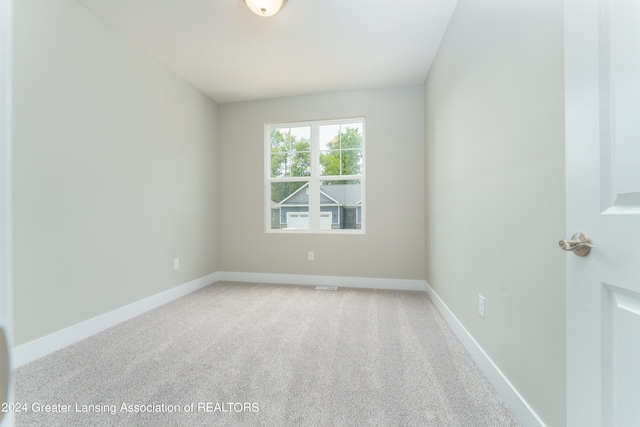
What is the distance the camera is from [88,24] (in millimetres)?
2117

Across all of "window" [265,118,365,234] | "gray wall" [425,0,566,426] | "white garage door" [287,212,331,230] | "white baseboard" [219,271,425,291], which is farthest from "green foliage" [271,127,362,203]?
"gray wall" [425,0,566,426]

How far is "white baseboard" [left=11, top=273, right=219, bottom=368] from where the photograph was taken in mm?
1691

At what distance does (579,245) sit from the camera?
2.40 feet

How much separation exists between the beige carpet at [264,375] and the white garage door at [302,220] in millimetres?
1412

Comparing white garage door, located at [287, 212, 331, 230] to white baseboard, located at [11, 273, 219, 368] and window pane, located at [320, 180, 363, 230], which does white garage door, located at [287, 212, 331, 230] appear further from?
white baseboard, located at [11, 273, 219, 368]

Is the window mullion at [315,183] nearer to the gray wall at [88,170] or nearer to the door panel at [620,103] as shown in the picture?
the gray wall at [88,170]

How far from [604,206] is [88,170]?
2.97m

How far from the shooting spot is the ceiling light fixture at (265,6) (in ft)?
6.46

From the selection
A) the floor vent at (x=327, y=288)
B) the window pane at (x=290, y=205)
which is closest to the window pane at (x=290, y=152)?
the window pane at (x=290, y=205)

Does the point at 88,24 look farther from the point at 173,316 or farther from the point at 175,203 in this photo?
the point at 173,316

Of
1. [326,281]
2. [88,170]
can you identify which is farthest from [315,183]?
[88,170]

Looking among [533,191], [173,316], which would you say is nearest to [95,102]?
[173,316]

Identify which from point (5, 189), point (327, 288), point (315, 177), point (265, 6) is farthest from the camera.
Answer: point (315, 177)

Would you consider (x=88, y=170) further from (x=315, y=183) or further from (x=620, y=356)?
(x=620, y=356)
